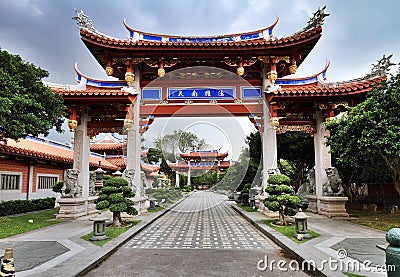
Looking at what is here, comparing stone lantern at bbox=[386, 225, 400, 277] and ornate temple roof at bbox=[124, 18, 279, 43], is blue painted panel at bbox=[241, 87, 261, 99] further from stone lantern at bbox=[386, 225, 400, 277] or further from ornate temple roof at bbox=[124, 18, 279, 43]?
stone lantern at bbox=[386, 225, 400, 277]

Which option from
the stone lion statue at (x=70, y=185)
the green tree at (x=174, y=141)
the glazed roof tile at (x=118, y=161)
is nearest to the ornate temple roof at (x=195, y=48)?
the stone lion statue at (x=70, y=185)

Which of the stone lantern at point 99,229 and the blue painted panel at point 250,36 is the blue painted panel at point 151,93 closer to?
the blue painted panel at point 250,36

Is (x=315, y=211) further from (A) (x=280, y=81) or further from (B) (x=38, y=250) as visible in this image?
(B) (x=38, y=250)

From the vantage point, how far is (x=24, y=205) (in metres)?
13.6

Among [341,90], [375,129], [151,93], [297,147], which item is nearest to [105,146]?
[151,93]

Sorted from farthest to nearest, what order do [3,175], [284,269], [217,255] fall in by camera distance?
[3,175] → [217,255] → [284,269]

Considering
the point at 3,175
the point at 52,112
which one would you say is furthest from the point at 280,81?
the point at 3,175

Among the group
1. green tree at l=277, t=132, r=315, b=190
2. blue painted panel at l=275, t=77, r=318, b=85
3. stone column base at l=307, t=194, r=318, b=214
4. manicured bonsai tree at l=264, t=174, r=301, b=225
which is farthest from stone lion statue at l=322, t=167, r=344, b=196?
green tree at l=277, t=132, r=315, b=190

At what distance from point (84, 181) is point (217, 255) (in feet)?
26.4

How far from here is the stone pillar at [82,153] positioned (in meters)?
12.6

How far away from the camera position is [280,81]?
13609 millimetres

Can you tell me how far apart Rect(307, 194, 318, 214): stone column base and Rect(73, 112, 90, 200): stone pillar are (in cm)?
965

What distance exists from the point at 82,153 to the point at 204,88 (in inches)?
223

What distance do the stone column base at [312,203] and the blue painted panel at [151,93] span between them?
26.0 feet
